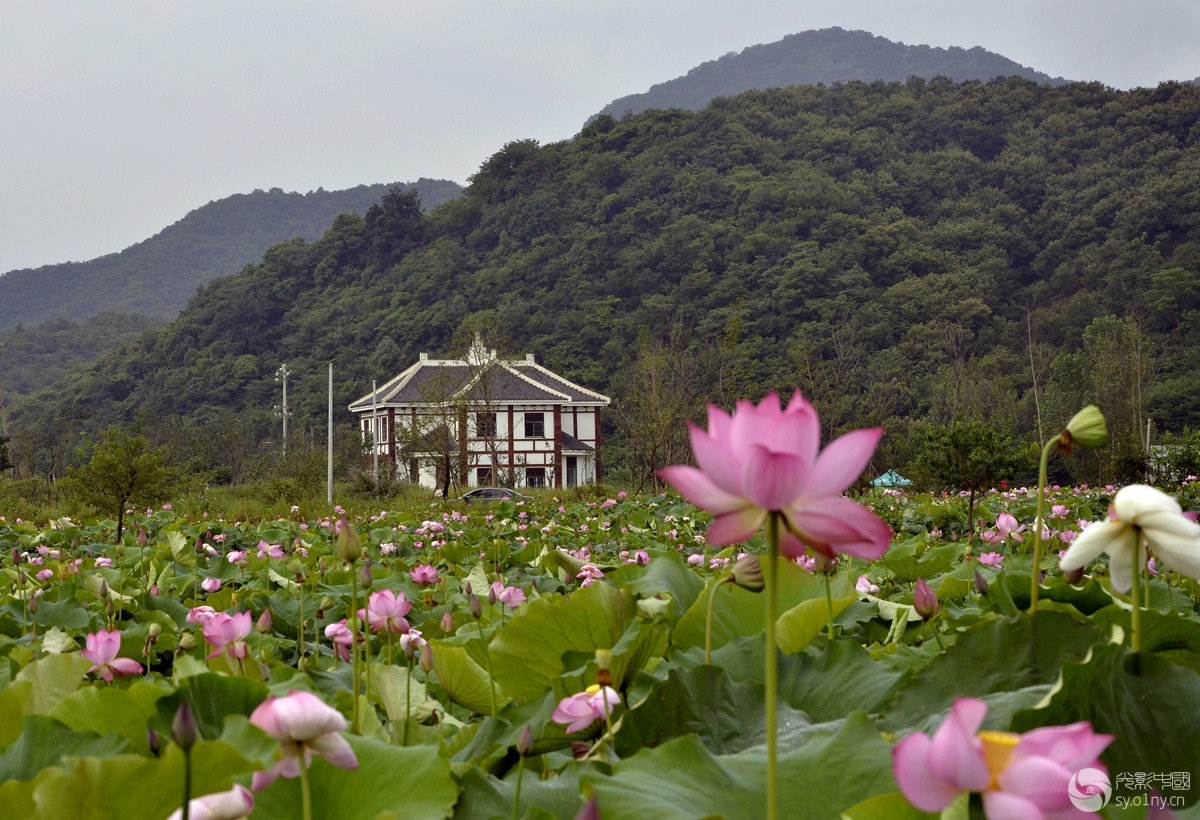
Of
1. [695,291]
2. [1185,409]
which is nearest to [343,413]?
[695,291]

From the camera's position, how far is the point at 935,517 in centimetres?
655

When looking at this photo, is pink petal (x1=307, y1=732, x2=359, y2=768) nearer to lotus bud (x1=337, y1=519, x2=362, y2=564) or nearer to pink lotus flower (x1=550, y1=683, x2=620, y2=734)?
pink lotus flower (x1=550, y1=683, x2=620, y2=734)

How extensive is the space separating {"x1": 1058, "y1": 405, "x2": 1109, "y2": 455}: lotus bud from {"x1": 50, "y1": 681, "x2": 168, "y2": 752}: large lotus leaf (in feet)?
2.94

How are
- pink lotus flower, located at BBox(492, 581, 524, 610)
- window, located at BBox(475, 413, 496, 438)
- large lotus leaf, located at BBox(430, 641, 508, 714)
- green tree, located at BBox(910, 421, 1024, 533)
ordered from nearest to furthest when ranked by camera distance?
large lotus leaf, located at BBox(430, 641, 508, 714) → pink lotus flower, located at BBox(492, 581, 524, 610) → green tree, located at BBox(910, 421, 1024, 533) → window, located at BBox(475, 413, 496, 438)

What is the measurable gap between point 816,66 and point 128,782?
139 metres

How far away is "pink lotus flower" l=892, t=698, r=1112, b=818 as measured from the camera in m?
0.46

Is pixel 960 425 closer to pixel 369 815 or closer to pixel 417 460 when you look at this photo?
pixel 369 815

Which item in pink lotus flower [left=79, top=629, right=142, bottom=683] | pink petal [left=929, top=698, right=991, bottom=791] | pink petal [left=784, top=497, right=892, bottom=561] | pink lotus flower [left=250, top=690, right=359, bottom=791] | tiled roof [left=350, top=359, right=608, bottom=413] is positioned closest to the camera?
pink petal [left=929, top=698, right=991, bottom=791]

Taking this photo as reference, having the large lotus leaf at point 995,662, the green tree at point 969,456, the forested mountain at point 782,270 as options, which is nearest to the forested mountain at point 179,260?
the forested mountain at point 782,270

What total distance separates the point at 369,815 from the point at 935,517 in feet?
20.2

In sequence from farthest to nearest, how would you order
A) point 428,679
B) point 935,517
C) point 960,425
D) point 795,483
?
point 960,425, point 935,517, point 428,679, point 795,483

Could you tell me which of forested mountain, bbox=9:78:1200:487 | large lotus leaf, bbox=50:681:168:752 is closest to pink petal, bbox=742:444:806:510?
large lotus leaf, bbox=50:681:168:752

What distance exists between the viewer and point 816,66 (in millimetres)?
129750

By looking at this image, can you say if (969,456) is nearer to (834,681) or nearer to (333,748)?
(834,681)
